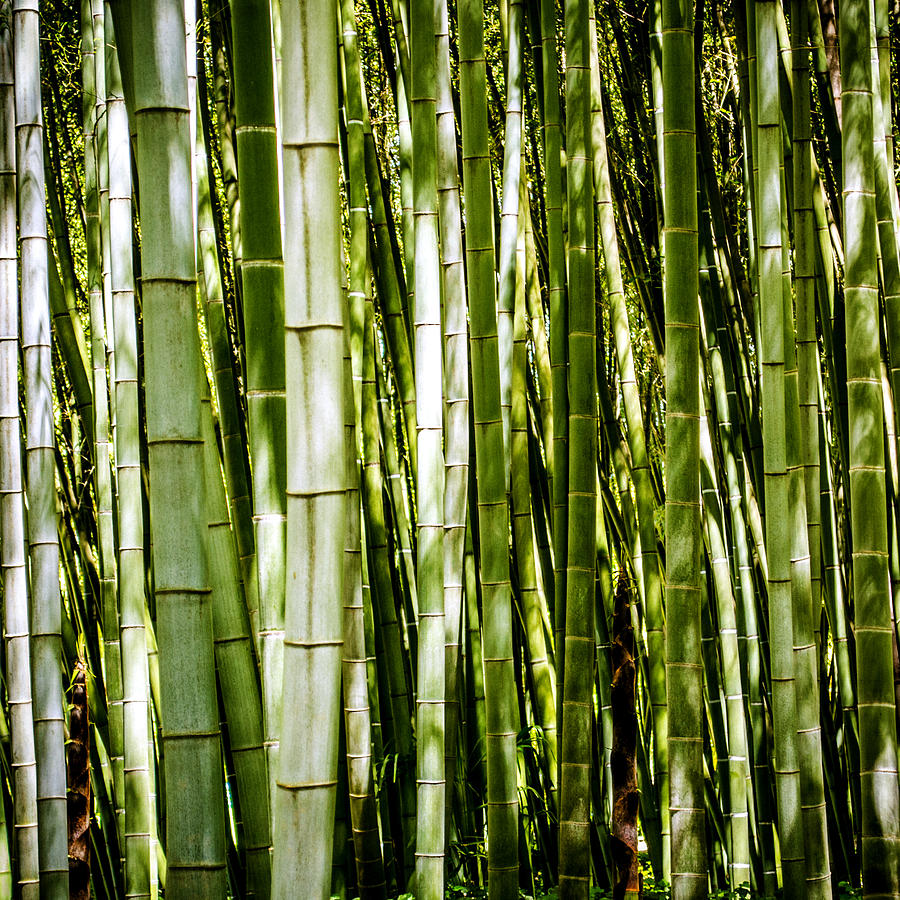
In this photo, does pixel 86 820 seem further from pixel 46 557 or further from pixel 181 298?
pixel 181 298

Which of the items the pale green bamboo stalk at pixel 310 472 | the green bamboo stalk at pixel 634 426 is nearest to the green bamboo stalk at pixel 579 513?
the green bamboo stalk at pixel 634 426

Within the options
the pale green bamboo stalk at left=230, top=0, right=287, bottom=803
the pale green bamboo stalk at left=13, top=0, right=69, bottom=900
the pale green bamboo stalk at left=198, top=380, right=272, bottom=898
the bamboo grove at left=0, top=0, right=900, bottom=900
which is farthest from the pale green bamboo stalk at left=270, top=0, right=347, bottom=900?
the pale green bamboo stalk at left=13, top=0, right=69, bottom=900

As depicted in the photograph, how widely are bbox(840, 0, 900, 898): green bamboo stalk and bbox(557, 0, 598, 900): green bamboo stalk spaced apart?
40 cm

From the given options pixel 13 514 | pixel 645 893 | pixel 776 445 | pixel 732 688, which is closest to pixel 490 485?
pixel 776 445

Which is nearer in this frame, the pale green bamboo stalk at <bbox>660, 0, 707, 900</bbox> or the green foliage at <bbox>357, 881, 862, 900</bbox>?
the pale green bamboo stalk at <bbox>660, 0, 707, 900</bbox>

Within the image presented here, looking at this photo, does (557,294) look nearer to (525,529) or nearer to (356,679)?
(525,529)

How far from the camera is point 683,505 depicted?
1298 mm

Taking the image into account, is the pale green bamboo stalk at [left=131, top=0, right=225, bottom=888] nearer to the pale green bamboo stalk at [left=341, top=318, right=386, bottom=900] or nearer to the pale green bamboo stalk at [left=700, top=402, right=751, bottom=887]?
the pale green bamboo stalk at [left=341, top=318, right=386, bottom=900]

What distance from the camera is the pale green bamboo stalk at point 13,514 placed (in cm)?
171

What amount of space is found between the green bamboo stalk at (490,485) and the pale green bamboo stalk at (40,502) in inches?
31.9

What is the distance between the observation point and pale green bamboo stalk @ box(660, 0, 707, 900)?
1283mm

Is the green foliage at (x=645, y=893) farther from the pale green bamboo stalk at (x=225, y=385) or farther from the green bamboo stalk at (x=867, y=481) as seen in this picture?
the pale green bamboo stalk at (x=225, y=385)

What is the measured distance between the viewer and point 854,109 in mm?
1361

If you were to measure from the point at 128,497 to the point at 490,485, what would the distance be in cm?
62
